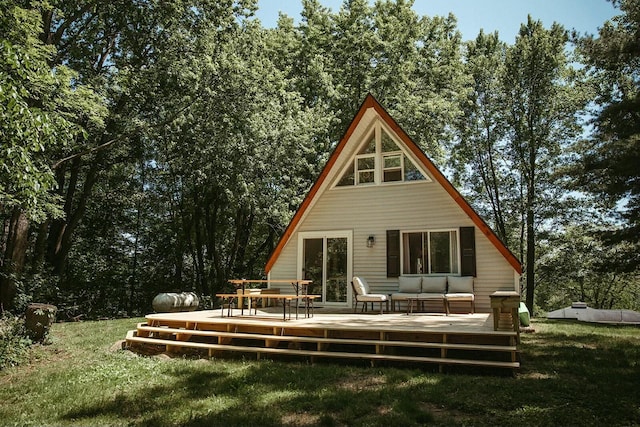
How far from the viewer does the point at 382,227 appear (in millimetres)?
10789

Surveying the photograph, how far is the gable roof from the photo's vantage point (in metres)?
9.50

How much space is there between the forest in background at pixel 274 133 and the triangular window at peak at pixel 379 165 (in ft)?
15.4

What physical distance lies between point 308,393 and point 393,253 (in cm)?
624

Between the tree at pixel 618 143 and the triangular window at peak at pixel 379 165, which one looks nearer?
the tree at pixel 618 143

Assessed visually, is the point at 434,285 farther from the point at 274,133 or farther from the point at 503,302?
the point at 274,133

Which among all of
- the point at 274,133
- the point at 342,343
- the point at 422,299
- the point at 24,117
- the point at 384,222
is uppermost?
the point at 274,133

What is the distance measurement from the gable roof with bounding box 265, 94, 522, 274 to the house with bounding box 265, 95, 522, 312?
0.08ft

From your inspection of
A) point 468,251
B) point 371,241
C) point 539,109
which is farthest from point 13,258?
point 539,109

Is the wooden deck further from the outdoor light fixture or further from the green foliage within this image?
the green foliage

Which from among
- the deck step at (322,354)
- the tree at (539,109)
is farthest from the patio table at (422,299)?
the tree at (539,109)

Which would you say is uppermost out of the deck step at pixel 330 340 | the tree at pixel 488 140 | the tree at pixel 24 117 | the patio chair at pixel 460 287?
the tree at pixel 488 140

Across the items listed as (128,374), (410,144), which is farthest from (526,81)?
(128,374)

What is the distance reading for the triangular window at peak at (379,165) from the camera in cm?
1082

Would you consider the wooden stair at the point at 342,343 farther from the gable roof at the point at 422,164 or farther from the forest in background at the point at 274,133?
the forest in background at the point at 274,133
